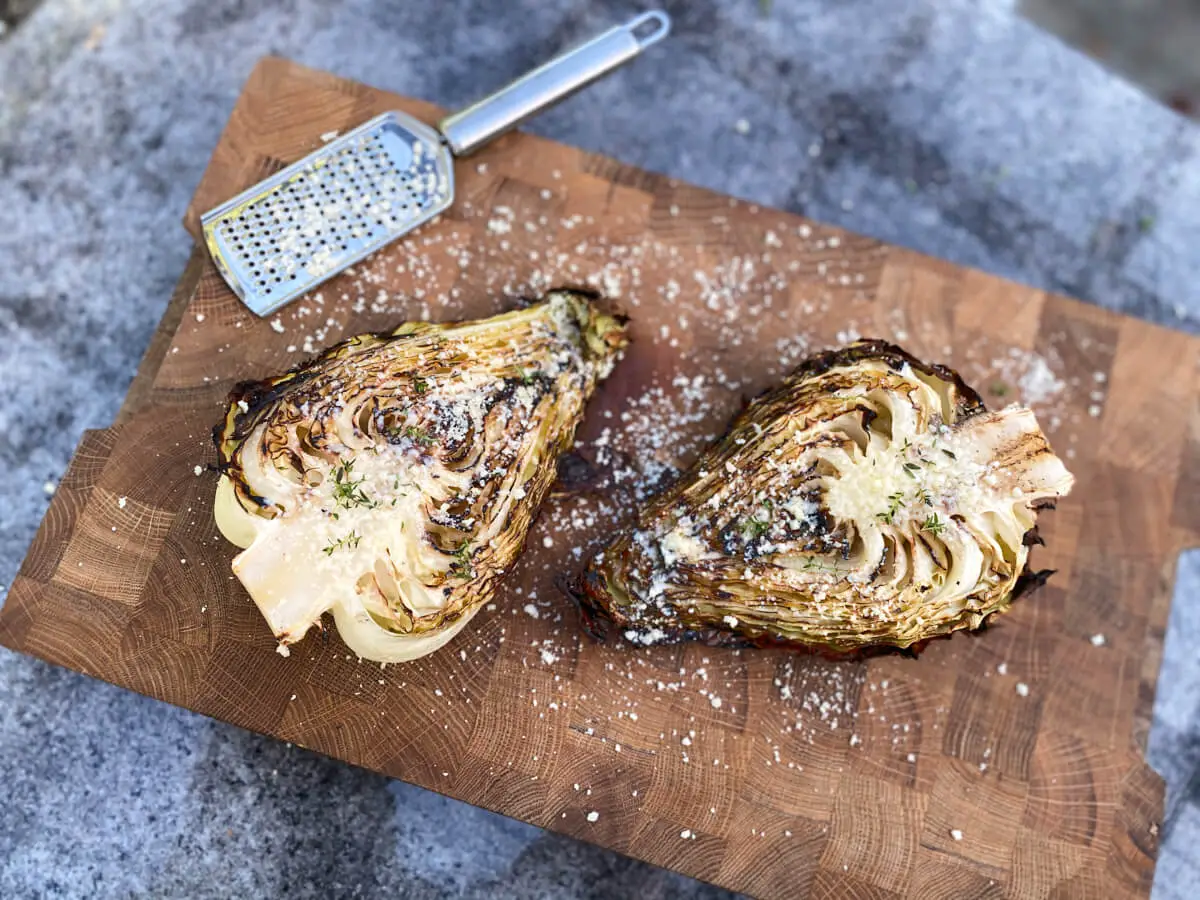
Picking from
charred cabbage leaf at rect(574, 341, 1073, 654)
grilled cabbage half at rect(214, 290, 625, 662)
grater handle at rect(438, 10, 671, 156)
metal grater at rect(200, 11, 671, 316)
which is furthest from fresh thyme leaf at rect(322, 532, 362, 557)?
grater handle at rect(438, 10, 671, 156)

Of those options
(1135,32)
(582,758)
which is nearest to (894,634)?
(582,758)

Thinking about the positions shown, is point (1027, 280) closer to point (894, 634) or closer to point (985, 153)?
point (985, 153)

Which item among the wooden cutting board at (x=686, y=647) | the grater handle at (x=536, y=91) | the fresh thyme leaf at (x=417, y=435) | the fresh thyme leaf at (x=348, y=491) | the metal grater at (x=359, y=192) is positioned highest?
the grater handle at (x=536, y=91)

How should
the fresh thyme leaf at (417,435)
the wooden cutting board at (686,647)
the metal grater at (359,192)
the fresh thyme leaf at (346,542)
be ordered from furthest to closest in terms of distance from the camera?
the metal grater at (359,192) < the wooden cutting board at (686,647) < the fresh thyme leaf at (417,435) < the fresh thyme leaf at (346,542)

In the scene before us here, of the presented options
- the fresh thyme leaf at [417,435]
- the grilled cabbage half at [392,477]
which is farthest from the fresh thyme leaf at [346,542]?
the fresh thyme leaf at [417,435]

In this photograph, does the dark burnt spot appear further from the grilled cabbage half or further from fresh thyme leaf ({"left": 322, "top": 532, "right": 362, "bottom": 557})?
fresh thyme leaf ({"left": 322, "top": 532, "right": 362, "bottom": 557})

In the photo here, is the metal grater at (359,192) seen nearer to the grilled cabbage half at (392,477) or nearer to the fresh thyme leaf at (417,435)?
the grilled cabbage half at (392,477)

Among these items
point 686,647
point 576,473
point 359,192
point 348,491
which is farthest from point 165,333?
point 686,647
